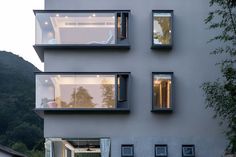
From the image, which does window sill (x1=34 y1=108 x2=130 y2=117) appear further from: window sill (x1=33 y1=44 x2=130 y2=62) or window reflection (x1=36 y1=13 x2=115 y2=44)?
window reflection (x1=36 y1=13 x2=115 y2=44)

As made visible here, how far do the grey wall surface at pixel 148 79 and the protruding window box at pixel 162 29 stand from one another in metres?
0.21

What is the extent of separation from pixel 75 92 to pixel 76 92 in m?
0.03

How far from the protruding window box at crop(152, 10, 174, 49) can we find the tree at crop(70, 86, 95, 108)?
7.30 ft

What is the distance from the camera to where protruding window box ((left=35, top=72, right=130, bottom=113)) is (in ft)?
51.2

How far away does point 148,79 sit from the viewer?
1602cm

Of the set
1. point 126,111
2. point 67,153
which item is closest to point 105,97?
point 126,111

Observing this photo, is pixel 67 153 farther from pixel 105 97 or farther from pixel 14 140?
pixel 14 140

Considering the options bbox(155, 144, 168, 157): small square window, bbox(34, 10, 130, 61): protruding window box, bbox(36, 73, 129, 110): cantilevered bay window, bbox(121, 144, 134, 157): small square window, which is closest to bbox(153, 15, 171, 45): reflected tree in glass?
bbox(34, 10, 130, 61): protruding window box

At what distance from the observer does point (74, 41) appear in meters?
15.9

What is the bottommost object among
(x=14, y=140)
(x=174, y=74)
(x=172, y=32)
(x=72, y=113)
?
(x=14, y=140)

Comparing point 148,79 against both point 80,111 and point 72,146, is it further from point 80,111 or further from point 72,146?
point 72,146

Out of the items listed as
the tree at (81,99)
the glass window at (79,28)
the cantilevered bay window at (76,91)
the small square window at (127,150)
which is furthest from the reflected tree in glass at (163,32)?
the small square window at (127,150)

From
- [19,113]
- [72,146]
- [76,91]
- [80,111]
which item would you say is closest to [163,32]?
[76,91]

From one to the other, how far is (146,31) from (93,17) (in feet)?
4.94
